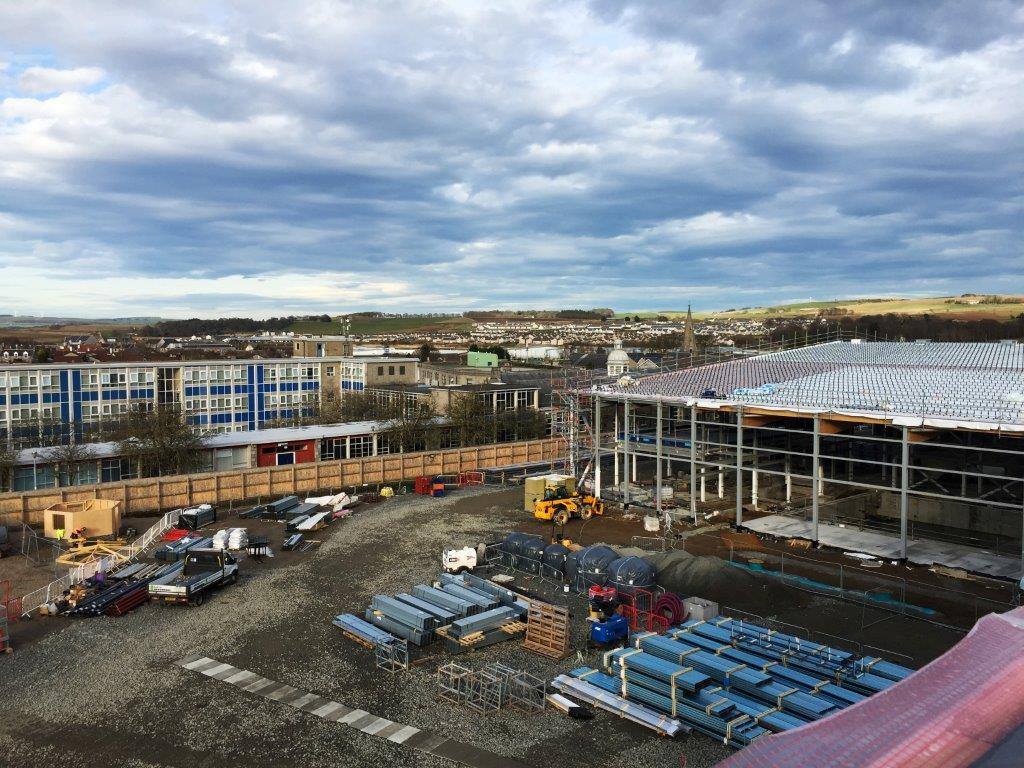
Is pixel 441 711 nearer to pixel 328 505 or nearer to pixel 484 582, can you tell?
pixel 484 582

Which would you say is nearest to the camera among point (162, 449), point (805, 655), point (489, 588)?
point (805, 655)

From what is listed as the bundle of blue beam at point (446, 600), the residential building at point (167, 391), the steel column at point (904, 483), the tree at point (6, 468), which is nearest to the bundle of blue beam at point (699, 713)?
the bundle of blue beam at point (446, 600)

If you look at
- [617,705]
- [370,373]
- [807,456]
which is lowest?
[617,705]

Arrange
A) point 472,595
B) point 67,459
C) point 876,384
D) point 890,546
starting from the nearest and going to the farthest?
point 472,595
point 890,546
point 876,384
point 67,459

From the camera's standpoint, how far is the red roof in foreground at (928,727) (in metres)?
7.04

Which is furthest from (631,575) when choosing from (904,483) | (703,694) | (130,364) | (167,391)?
(167,391)

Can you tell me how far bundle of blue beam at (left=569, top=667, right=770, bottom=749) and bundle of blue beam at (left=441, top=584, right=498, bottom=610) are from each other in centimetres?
502

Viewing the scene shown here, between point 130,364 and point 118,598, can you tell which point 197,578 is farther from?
point 130,364

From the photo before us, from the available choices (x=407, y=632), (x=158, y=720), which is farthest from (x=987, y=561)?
(x=158, y=720)

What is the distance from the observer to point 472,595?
73.8 ft

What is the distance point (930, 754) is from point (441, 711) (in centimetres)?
1162

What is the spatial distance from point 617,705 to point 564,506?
59.9ft

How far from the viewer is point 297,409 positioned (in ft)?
247

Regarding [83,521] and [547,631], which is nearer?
[547,631]
